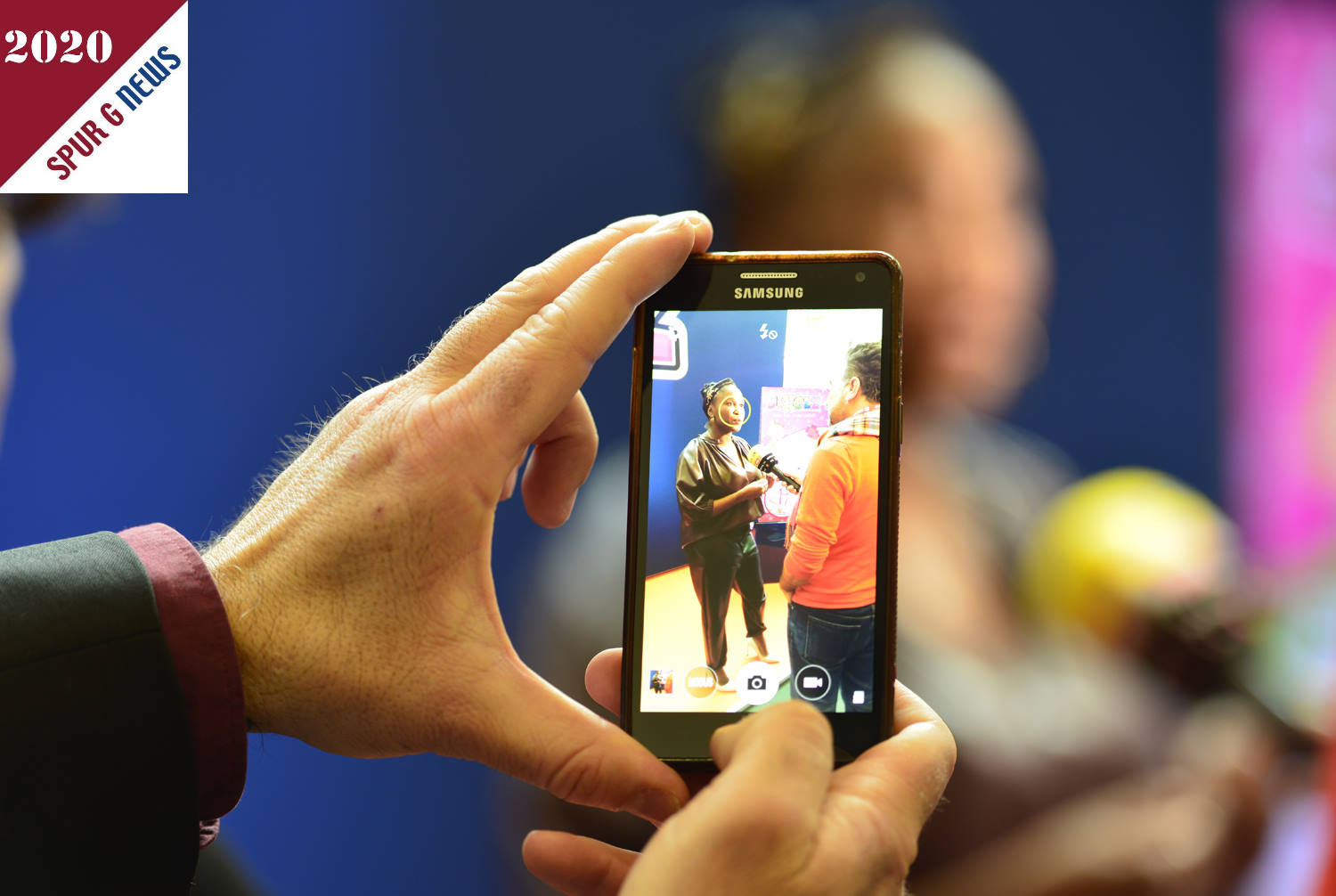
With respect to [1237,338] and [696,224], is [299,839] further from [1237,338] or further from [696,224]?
[1237,338]

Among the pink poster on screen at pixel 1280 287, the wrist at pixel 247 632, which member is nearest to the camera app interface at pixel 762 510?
the wrist at pixel 247 632

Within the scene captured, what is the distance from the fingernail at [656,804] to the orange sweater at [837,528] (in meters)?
0.17

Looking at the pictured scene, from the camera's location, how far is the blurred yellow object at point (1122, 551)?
4.21ft

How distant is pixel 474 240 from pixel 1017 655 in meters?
0.93

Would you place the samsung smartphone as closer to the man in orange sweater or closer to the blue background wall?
the man in orange sweater

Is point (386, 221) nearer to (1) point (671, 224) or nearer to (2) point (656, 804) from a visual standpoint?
(1) point (671, 224)

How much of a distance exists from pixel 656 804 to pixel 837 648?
169 mm

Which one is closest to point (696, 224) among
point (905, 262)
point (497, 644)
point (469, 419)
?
point (469, 419)

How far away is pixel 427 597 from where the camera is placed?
1.96ft

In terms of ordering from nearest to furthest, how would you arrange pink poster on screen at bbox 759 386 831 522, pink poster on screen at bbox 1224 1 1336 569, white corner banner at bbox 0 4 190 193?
1. pink poster on screen at bbox 759 386 831 522
2. white corner banner at bbox 0 4 190 193
3. pink poster on screen at bbox 1224 1 1336 569

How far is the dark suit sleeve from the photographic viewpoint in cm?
50

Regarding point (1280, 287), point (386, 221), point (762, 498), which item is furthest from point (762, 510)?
point (1280, 287)

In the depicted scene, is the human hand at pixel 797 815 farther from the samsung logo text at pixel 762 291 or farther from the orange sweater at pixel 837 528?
the samsung logo text at pixel 762 291

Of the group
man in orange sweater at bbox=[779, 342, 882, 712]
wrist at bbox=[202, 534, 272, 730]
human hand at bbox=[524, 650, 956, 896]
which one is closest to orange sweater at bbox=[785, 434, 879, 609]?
man in orange sweater at bbox=[779, 342, 882, 712]
